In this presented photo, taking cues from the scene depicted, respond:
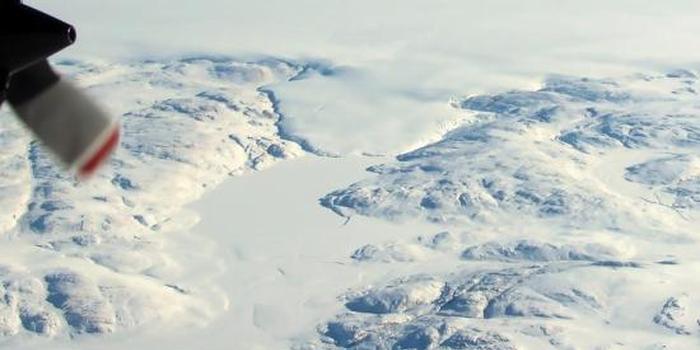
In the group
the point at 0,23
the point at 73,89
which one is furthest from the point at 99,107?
the point at 0,23

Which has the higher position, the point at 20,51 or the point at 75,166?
the point at 20,51

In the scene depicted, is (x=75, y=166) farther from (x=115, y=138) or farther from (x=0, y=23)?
(x=0, y=23)

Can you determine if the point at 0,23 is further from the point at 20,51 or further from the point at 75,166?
the point at 75,166

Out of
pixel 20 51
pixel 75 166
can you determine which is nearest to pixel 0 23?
pixel 20 51

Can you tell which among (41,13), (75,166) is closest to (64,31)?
(41,13)

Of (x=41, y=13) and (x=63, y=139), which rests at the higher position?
(x=41, y=13)

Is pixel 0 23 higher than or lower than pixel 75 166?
higher

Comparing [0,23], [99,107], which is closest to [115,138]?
[99,107]
